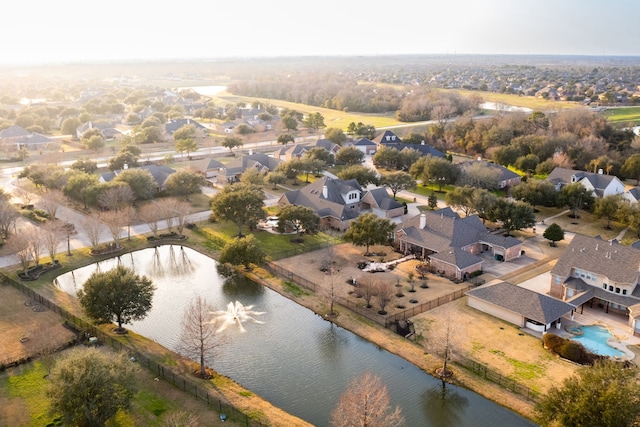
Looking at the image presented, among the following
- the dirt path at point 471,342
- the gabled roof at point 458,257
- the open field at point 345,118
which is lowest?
the open field at point 345,118

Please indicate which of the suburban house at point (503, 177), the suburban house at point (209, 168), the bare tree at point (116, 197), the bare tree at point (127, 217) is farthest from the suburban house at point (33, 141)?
the suburban house at point (503, 177)

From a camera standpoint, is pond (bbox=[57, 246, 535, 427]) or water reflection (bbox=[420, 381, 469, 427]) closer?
water reflection (bbox=[420, 381, 469, 427])

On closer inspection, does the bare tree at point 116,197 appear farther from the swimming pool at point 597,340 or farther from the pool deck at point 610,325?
the swimming pool at point 597,340

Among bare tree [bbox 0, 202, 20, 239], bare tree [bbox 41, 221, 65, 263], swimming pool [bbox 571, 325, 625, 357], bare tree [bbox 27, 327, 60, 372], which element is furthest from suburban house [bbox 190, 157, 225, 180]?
swimming pool [bbox 571, 325, 625, 357]

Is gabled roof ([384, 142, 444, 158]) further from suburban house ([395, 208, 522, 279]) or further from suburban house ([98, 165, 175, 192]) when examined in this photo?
suburban house ([98, 165, 175, 192])

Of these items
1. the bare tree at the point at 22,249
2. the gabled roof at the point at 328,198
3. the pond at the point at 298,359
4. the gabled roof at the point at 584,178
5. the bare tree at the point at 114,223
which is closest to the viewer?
the pond at the point at 298,359

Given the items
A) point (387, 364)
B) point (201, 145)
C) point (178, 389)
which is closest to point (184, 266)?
point (178, 389)

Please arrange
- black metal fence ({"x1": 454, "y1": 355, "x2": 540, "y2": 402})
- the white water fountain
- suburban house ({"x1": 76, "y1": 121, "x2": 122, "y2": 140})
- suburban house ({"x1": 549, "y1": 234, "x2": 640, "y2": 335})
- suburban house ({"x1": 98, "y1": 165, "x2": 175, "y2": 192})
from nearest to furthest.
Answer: black metal fence ({"x1": 454, "y1": 355, "x2": 540, "y2": 402}), the white water fountain, suburban house ({"x1": 549, "y1": 234, "x2": 640, "y2": 335}), suburban house ({"x1": 98, "y1": 165, "x2": 175, "y2": 192}), suburban house ({"x1": 76, "y1": 121, "x2": 122, "y2": 140})
